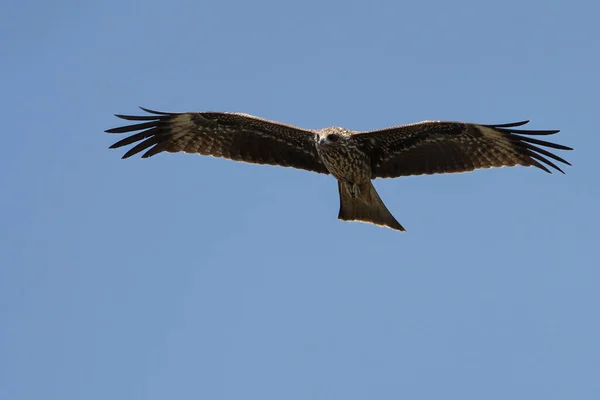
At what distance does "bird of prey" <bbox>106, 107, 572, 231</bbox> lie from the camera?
42.3 ft

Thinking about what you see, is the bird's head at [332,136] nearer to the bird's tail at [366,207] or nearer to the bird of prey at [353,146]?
the bird of prey at [353,146]

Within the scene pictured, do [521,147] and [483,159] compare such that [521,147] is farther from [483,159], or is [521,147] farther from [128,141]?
[128,141]

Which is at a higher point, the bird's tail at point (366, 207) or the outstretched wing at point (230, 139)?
the outstretched wing at point (230, 139)

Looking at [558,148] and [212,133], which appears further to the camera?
[212,133]

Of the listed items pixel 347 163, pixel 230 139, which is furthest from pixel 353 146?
pixel 230 139

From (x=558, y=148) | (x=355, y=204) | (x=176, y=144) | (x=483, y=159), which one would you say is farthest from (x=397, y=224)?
(x=176, y=144)

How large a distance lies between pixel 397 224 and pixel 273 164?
190 centimetres

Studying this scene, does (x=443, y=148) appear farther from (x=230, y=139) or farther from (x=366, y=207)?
(x=230, y=139)

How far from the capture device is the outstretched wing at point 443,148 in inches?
512

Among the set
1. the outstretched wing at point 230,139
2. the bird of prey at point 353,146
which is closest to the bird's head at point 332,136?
the bird of prey at point 353,146

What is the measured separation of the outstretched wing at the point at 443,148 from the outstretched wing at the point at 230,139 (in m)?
0.91

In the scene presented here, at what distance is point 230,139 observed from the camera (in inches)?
543

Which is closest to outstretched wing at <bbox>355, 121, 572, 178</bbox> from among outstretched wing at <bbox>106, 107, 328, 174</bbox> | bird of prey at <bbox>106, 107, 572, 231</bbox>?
bird of prey at <bbox>106, 107, 572, 231</bbox>

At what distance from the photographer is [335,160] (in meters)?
12.8
